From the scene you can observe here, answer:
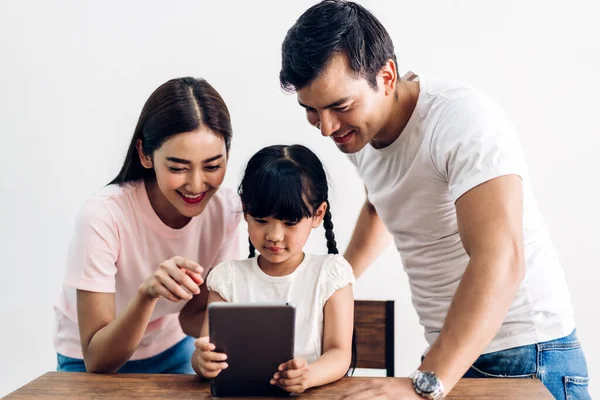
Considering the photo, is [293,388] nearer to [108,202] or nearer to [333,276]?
[333,276]

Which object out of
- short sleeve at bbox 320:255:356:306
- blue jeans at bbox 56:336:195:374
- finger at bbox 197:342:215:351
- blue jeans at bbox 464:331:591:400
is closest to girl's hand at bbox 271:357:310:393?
finger at bbox 197:342:215:351

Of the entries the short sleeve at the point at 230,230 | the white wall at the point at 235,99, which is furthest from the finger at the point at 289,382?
the white wall at the point at 235,99

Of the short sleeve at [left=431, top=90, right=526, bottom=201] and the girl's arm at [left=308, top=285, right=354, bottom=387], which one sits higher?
the short sleeve at [left=431, top=90, right=526, bottom=201]

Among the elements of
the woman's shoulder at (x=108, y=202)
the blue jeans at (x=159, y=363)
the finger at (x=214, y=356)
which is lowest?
the blue jeans at (x=159, y=363)

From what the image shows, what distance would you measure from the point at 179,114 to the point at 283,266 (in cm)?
40

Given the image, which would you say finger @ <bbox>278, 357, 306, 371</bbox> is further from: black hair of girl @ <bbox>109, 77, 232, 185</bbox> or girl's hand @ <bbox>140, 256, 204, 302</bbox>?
black hair of girl @ <bbox>109, 77, 232, 185</bbox>

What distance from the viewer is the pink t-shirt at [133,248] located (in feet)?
5.09

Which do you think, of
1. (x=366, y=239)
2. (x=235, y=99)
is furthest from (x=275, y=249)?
(x=235, y=99)

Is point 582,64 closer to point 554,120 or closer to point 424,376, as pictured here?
point 554,120

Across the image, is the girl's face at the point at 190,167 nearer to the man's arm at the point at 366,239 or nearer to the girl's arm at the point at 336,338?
the girl's arm at the point at 336,338

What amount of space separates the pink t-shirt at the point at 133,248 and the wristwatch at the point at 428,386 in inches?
27.0

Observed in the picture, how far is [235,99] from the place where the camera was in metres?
2.51

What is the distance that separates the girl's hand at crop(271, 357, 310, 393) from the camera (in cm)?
123

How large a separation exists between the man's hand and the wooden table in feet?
0.17
